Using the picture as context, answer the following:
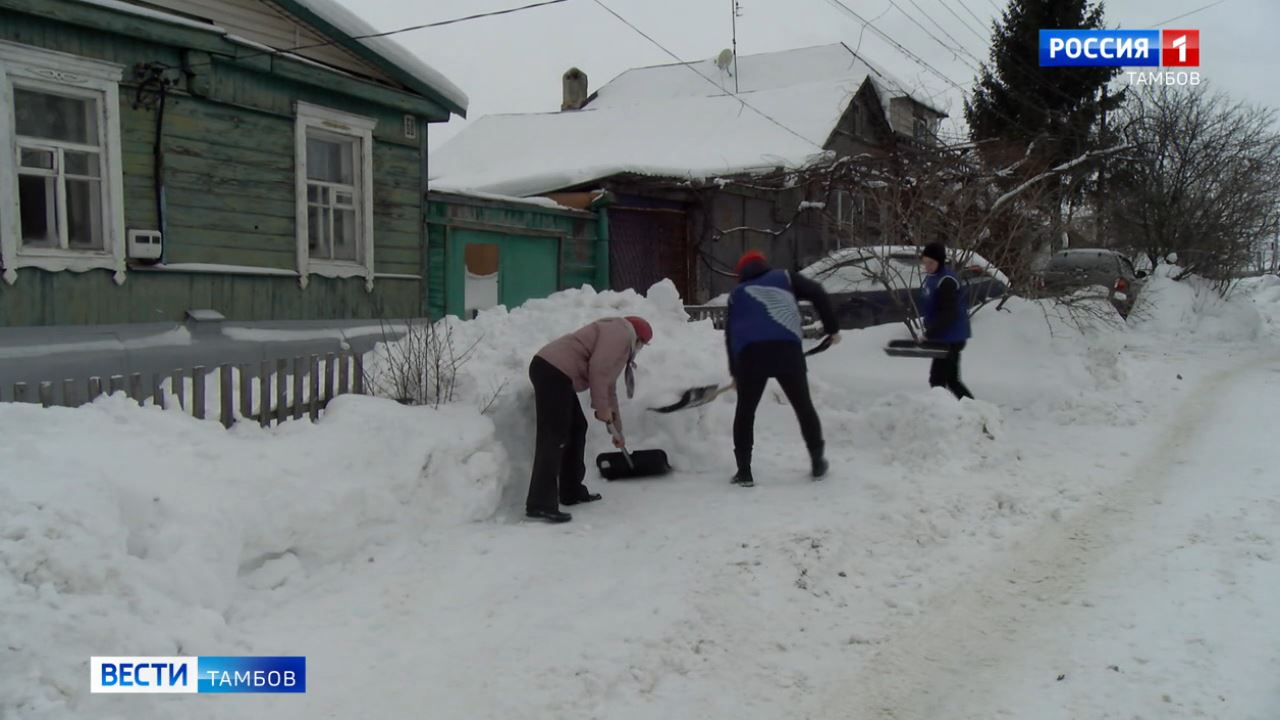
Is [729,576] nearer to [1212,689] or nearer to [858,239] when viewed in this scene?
[1212,689]

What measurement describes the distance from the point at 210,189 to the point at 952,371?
282 inches

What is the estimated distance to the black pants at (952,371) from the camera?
24.8ft

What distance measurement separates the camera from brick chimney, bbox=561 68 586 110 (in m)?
26.5

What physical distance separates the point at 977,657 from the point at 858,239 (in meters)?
7.01

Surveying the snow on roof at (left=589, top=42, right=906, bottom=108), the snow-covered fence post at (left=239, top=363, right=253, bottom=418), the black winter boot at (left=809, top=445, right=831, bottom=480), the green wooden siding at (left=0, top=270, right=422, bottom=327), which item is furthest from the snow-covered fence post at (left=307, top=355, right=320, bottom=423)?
the snow on roof at (left=589, top=42, right=906, bottom=108)

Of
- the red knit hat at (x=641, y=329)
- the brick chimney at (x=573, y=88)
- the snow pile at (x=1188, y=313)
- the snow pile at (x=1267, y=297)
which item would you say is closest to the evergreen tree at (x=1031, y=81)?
the snow pile at (x=1267, y=297)

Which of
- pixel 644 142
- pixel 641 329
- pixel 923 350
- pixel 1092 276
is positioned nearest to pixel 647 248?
pixel 644 142

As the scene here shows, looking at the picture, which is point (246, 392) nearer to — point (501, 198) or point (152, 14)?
point (152, 14)

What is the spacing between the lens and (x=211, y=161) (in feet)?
27.0

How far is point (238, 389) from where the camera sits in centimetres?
540

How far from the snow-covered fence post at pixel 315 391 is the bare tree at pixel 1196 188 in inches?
688

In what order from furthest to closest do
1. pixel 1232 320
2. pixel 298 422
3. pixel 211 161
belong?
1. pixel 1232 320
2. pixel 211 161
3. pixel 298 422

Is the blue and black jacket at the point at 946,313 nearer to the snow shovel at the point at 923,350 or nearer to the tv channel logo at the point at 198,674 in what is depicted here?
the snow shovel at the point at 923,350

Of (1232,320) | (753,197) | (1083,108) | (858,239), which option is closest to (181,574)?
(858,239)
